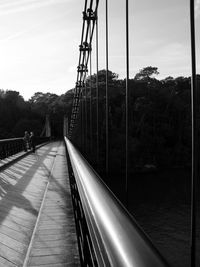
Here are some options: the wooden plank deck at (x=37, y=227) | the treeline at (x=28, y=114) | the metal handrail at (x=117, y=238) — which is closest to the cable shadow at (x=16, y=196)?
the wooden plank deck at (x=37, y=227)

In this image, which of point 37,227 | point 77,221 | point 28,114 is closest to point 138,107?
point 37,227

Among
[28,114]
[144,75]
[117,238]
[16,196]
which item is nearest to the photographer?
[117,238]

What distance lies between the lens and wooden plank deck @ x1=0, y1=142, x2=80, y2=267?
7.82 feet

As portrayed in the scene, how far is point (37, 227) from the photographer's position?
3229mm

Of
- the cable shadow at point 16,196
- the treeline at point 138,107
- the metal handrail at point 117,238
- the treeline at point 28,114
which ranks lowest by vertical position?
the cable shadow at point 16,196

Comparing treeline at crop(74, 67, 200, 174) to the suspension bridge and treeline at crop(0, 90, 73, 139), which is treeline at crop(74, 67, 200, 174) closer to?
the suspension bridge

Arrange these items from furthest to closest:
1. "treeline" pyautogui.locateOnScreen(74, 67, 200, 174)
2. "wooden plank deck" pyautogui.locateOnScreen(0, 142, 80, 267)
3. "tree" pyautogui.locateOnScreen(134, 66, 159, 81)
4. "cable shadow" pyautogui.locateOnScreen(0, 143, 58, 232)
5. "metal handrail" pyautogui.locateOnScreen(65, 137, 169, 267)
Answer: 1. "tree" pyautogui.locateOnScreen(134, 66, 159, 81)
2. "treeline" pyautogui.locateOnScreen(74, 67, 200, 174)
3. "cable shadow" pyautogui.locateOnScreen(0, 143, 58, 232)
4. "wooden plank deck" pyautogui.locateOnScreen(0, 142, 80, 267)
5. "metal handrail" pyautogui.locateOnScreen(65, 137, 169, 267)

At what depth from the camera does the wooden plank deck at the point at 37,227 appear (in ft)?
7.82

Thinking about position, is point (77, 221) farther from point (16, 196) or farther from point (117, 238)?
point (16, 196)

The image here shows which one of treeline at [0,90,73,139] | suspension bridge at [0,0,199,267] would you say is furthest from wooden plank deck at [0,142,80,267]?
treeline at [0,90,73,139]

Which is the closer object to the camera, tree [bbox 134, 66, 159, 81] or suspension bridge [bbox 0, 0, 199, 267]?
suspension bridge [bbox 0, 0, 199, 267]

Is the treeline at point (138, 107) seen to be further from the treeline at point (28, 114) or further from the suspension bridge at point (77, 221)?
the treeline at point (28, 114)

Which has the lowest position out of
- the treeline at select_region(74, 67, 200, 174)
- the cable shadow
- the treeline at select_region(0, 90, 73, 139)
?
the cable shadow

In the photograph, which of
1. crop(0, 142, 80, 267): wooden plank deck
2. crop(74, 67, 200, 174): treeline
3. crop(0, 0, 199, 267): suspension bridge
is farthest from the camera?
crop(74, 67, 200, 174): treeline
